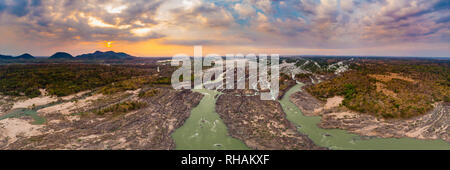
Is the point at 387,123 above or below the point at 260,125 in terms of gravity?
above

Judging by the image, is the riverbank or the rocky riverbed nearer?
the rocky riverbed

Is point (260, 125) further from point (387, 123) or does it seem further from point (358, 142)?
point (387, 123)

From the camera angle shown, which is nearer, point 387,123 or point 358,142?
point 358,142

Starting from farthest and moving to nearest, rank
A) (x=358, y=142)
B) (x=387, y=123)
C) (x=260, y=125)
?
(x=387, y=123), (x=260, y=125), (x=358, y=142)

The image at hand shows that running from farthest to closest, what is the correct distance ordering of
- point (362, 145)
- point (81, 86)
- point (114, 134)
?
1. point (81, 86)
2. point (114, 134)
3. point (362, 145)

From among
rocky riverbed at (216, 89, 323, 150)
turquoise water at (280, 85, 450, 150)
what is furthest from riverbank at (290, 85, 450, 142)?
rocky riverbed at (216, 89, 323, 150)

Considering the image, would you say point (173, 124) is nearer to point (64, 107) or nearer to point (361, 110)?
point (64, 107)

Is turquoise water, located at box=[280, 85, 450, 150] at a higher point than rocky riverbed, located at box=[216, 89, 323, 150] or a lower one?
lower

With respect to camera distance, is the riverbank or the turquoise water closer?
the turquoise water

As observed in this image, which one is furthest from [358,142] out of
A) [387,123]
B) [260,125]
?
[260,125]

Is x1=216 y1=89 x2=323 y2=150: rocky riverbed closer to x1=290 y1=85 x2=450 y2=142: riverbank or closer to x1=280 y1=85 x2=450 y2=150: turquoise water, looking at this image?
x1=280 y1=85 x2=450 y2=150: turquoise water

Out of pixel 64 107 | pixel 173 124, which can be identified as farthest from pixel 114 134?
pixel 64 107
